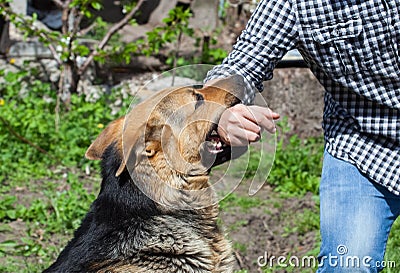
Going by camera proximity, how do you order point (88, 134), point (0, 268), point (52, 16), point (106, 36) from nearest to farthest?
point (0, 268), point (88, 134), point (106, 36), point (52, 16)

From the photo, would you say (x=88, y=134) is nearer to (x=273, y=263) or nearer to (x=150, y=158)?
(x=273, y=263)

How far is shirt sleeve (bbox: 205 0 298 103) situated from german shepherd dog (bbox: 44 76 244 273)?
7 centimetres

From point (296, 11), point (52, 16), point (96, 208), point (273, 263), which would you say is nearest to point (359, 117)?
point (296, 11)

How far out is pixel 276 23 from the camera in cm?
333

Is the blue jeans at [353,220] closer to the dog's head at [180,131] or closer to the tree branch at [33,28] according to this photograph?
the dog's head at [180,131]

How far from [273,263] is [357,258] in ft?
6.48

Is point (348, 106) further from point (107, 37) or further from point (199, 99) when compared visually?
point (107, 37)

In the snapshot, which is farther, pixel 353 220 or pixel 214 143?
pixel 214 143

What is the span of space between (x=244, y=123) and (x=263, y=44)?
505mm

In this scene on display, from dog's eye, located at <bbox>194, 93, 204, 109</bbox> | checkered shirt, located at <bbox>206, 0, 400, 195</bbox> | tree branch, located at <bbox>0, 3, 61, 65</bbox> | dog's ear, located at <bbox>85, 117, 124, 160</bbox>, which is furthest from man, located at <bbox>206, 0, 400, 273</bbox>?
tree branch, located at <bbox>0, 3, 61, 65</bbox>

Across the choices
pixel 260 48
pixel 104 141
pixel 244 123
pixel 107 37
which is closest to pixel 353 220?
pixel 244 123

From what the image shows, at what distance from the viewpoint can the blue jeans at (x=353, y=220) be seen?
321 cm

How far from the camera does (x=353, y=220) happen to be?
3.24 metres

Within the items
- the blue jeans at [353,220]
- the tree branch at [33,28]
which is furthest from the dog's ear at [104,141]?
the tree branch at [33,28]
